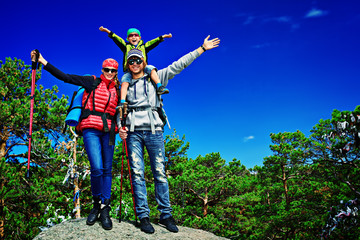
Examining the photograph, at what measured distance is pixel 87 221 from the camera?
3.41m

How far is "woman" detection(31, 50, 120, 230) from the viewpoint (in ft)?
11.2

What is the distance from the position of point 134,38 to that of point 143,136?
1695 mm

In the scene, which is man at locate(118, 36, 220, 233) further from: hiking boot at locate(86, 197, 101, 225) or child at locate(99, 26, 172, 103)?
hiking boot at locate(86, 197, 101, 225)

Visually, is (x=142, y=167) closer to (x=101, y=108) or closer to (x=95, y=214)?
(x=95, y=214)

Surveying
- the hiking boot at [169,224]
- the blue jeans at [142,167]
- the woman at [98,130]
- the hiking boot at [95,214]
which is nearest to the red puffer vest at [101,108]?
the woman at [98,130]

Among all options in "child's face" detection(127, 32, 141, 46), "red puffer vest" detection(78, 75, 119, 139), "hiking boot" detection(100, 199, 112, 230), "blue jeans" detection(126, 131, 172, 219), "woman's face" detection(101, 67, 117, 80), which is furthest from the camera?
"child's face" detection(127, 32, 141, 46)

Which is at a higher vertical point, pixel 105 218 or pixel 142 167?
pixel 142 167

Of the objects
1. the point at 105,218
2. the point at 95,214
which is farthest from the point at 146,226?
the point at 95,214

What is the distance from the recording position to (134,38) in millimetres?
4340

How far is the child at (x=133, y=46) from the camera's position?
3.71 meters

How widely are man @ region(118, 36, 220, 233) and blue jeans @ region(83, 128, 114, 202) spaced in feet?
0.91

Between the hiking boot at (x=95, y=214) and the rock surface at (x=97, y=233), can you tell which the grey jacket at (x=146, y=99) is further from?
the rock surface at (x=97, y=233)

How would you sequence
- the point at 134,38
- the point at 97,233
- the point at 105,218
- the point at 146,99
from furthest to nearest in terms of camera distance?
the point at 134,38 < the point at 146,99 < the point at 105,218 < the point at 97,233

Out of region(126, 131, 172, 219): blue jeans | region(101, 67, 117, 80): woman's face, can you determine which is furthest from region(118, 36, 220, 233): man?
region(101, 67, 117, 80): woman's face
